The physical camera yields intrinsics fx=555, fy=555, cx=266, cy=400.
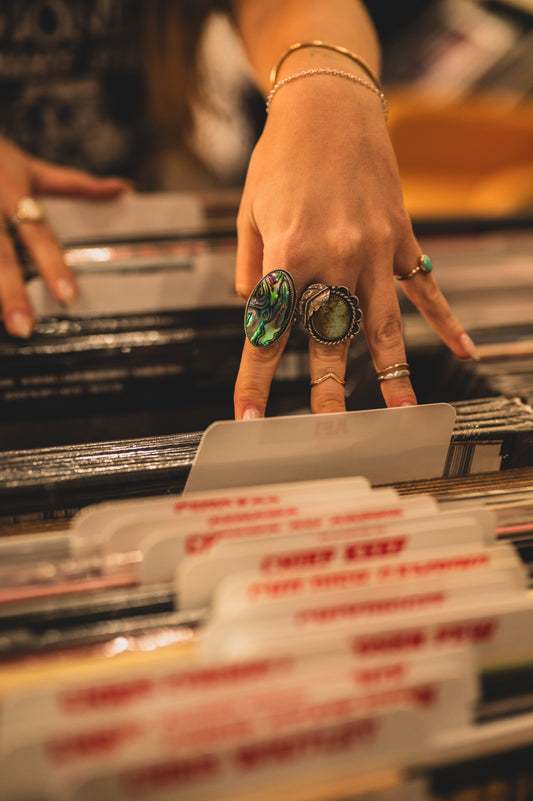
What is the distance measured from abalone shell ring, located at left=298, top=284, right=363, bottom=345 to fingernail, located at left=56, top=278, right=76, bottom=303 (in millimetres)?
342

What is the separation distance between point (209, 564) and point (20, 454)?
0.80ft

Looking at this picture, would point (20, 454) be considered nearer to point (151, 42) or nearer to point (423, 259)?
point (423, 259)

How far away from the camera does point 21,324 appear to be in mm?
714

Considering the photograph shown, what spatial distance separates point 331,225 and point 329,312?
10 centimetres

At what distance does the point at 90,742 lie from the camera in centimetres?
31

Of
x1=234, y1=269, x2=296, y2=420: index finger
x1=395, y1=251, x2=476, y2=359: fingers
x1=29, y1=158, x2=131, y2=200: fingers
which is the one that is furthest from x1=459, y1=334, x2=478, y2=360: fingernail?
x1=29, y1=158, x2=131, y2=200: fingers

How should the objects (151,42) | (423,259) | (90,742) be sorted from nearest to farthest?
(90,742), (423,259), (151,42)

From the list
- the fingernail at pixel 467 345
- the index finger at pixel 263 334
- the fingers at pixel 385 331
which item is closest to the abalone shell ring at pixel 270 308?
the index finger at pixel 263 334

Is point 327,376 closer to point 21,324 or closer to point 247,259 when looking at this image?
point 247,259

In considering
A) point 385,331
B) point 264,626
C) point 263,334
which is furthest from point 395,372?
point 264,626

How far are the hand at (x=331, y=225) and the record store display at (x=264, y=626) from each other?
0.12 meters

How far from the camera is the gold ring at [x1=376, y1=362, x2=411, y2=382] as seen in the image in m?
0.65

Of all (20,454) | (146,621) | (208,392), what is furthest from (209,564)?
(208,392)

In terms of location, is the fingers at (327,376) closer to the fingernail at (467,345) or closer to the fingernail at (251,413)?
the fingernail at (251,413)
